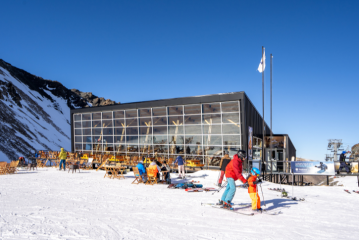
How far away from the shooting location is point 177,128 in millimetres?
18578

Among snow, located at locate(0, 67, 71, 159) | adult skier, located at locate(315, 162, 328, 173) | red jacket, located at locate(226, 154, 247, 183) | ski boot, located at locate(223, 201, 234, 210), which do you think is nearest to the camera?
red jacket, located at locate(226, 154, 247, 183)

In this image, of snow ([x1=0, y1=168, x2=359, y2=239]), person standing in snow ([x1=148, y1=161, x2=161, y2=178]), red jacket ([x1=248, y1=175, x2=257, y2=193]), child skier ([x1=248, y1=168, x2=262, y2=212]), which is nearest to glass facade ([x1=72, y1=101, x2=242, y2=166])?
person standing in snow ([x1=148, y1=161, x2=161, y2=178])

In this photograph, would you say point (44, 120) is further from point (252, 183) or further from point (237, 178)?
point (252, 183)

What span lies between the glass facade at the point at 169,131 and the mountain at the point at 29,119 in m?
19.8

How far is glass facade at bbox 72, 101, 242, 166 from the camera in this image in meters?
16.8

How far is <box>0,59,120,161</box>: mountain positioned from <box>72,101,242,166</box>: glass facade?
1983 centimetres

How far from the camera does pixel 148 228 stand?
465 cm

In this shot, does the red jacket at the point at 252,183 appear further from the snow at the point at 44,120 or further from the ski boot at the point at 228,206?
the snow at the point at 44,120

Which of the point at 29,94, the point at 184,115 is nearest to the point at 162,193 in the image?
the point at 184,115

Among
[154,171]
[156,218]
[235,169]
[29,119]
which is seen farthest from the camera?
[29,119]

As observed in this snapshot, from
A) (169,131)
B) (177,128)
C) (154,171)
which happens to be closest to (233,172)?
(154,171)

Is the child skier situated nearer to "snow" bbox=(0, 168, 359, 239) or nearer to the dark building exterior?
"snow" bbox=(0, 168, 359, 239)

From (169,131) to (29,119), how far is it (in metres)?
45.4

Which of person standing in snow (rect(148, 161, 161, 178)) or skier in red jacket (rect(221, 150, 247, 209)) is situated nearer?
skier in red jacket (rect(221, 150, 247, 209))
